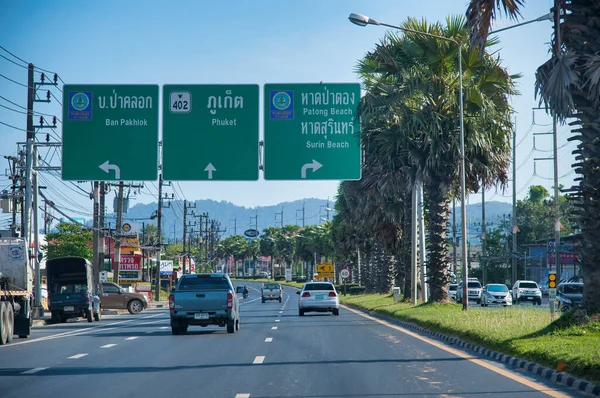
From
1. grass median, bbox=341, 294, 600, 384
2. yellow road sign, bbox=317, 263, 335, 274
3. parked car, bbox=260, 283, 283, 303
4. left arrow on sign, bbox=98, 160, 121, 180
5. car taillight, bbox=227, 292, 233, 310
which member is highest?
left arrow on sign, bbox=98, 160, 121, 180

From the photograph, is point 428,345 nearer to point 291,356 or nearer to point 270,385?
point 291,356

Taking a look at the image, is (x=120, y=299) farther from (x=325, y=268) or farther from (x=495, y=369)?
(x=325, y=268)

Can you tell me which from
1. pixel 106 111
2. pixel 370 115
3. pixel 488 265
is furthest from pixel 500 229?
pixel 106 111

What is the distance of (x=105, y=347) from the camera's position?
2188cm

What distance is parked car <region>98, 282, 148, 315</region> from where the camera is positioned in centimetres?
5091

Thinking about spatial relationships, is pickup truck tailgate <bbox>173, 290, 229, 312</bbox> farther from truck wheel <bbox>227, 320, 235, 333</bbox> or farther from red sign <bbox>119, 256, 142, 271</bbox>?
red sign <bbox>119, 256, 142, 271</bbox>

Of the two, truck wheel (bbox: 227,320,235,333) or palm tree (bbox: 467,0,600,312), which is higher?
palm tree (bbox: 467,0,600,312)

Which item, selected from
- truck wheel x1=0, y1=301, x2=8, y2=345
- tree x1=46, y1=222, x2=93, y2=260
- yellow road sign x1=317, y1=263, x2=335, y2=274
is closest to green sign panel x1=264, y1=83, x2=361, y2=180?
truck wheel x1=0, y1=301, x2=8, y2=345

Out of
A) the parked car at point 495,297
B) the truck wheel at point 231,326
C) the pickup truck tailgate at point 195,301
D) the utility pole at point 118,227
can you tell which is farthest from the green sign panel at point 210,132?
the utility pole at point 118,227

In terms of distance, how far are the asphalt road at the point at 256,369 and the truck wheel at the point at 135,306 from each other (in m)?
26.3

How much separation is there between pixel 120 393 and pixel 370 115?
24318 mm

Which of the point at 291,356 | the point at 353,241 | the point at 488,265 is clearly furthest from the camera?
the point at 488,265

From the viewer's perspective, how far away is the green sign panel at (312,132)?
95.0ft

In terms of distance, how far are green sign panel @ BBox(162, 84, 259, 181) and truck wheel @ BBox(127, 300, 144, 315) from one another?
23.8 metres
